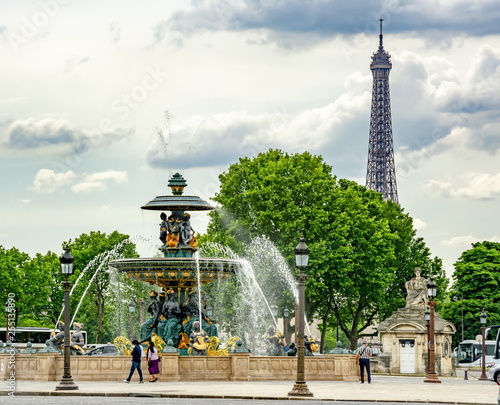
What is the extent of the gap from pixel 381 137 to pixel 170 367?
137062 mm

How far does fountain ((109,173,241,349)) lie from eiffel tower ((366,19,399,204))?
121 metres

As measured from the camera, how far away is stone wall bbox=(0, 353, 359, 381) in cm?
4128

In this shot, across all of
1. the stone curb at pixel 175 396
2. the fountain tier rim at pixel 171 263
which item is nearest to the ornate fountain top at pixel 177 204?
the fountain tier rim at pixel 171 263

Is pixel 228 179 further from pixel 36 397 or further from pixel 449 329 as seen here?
pixel 36 397

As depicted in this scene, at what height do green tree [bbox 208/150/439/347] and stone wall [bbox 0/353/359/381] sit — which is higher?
green tree [bbox 208/150/439/347]

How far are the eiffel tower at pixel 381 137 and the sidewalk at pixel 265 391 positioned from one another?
416 ft

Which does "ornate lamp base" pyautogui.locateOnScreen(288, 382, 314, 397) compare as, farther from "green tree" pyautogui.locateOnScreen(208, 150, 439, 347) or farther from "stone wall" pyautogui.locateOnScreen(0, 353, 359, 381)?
"green tree" pyautogui.locateOnScreen(208, 150, 439, 347)

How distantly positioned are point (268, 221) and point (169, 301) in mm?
25197

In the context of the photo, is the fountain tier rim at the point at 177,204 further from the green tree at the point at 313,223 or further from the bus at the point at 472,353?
the bus at the point at 472,353

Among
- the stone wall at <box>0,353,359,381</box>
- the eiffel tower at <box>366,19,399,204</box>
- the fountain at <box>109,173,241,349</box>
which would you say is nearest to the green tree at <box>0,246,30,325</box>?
the fountain at <box>109,173,241,349</box>

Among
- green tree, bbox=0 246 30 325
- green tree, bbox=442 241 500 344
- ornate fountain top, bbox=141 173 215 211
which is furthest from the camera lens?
green tree, bbox=442 241 500 344

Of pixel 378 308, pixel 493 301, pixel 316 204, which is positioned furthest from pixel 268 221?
pixel 493 301

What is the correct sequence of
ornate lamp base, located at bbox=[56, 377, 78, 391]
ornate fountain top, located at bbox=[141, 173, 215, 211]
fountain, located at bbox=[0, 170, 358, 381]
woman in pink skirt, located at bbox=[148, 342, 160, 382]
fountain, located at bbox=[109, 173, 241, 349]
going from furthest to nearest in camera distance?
ornate fountain top, located at bbox=[141, 173, 215, 211]
fountain, located at bbox=[109, 173, 241, 349]
fountain, located at bbox=[0, 170, 358, 381]
woman in pink skirt, located at bbox=[148, 342, 160, 382]
ornate lamp base, located at bbox=[56, 377, 78, 391]

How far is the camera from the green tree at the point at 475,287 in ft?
319
